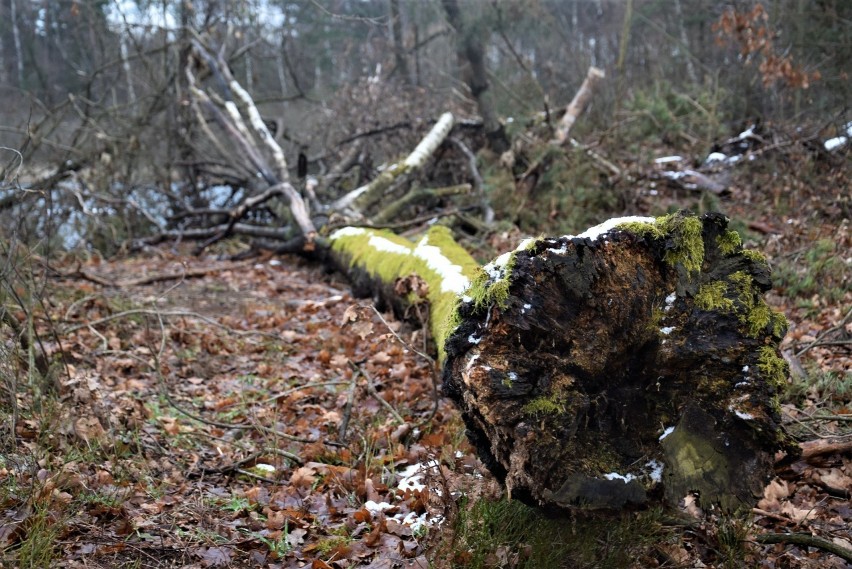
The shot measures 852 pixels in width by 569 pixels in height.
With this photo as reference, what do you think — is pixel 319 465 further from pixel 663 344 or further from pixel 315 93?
pixel 315 93

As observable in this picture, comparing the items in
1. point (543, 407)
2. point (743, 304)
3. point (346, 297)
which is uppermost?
point (743, 304)

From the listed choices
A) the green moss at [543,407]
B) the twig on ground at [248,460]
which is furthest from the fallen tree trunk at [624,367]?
the twig on ground at [248,460]

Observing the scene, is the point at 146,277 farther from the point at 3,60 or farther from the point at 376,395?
the point at 3,60

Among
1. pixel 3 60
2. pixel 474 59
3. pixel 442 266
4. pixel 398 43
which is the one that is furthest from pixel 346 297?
pixel 3 60

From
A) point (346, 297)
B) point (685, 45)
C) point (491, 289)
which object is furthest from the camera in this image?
point (685, 45)

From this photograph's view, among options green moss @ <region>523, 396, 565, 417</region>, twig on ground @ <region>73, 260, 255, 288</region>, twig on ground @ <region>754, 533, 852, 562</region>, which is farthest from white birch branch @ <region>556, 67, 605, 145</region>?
green moss @ <region>523, 396, 565, 417</region>

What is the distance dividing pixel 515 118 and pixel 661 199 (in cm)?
362

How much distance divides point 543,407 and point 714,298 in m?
0.89

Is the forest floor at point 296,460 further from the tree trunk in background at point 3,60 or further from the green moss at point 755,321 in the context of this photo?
the tree trunk in background at point 3,60

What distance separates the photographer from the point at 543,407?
8.41 feet

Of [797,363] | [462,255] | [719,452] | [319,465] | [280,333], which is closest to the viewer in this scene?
[719,452]

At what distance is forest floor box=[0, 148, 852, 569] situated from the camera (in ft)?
9.12

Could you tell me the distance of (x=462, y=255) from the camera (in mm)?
5719

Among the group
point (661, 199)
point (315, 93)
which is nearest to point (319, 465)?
point (661, 199)
